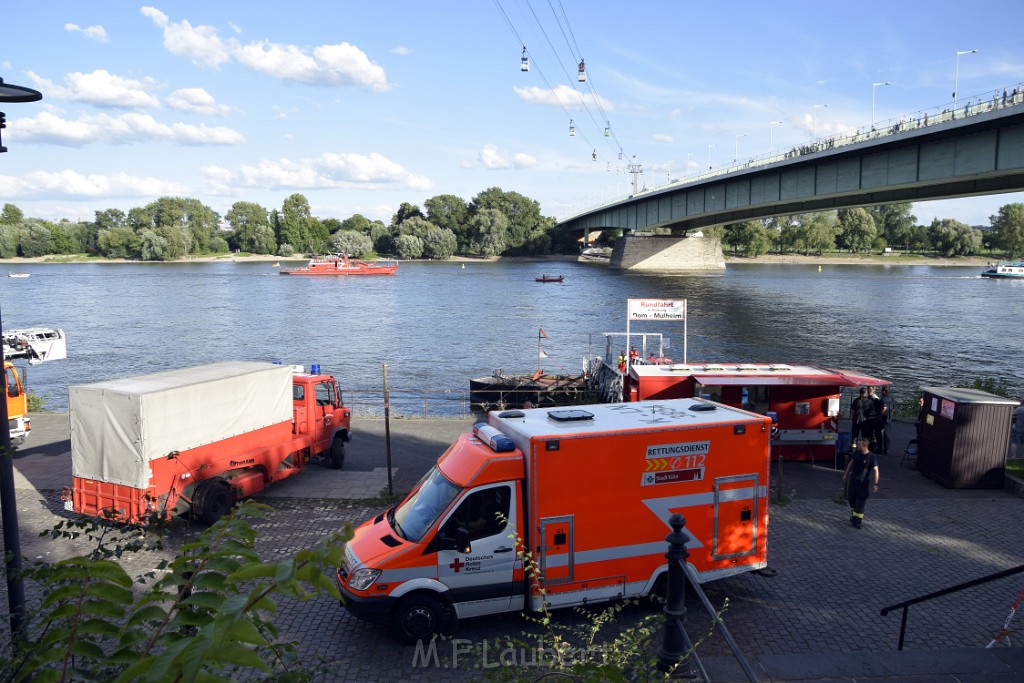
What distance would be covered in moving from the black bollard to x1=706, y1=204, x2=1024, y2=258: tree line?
491ft

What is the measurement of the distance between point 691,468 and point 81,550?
987 cm

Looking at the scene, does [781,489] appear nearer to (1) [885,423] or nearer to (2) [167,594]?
(1) [885,423]

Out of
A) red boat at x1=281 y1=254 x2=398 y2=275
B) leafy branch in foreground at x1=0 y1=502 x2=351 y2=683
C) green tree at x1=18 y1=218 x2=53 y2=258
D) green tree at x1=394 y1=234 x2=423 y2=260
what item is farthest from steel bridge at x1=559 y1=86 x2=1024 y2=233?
green tree at x1=18 y1=218 x2=53 y2=258

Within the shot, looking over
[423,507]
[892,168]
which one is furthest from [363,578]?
[892,168]

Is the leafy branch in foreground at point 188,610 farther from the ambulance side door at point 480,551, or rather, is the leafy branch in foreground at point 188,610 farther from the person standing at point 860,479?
the person standing at point 860,479

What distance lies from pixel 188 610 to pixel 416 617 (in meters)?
7.64

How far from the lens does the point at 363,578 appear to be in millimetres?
9281

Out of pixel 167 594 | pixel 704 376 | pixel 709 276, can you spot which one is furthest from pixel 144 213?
pixel 167 594

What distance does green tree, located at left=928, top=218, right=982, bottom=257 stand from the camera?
160 metres

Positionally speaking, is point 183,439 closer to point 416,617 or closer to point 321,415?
point 321,415

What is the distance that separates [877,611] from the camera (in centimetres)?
1040

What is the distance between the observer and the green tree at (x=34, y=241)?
158 metres

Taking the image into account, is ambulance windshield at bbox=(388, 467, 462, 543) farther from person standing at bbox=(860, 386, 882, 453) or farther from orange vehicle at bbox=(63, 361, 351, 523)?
person standing at bbox=(860, 386, 882, 453)

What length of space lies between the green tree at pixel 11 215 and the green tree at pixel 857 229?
7613 inches
